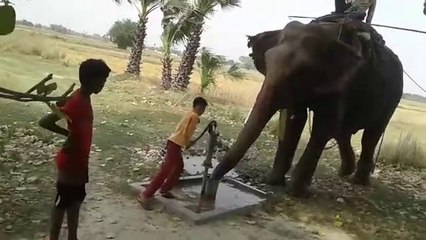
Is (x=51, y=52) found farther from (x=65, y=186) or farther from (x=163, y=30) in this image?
(x=65, y=186)

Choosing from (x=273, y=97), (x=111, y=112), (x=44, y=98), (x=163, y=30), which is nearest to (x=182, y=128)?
(x=273, y=97)

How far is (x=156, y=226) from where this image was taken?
4.83 meters

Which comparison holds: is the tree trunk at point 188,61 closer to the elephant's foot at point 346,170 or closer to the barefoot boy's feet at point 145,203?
the elephant's foot at point 346,170

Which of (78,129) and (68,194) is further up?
(78,129)

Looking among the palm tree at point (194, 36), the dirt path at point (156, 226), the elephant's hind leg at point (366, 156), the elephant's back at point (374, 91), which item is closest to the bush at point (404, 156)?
the elephant's hind leg at point (366, 156)

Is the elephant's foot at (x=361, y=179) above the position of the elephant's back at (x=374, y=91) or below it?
below

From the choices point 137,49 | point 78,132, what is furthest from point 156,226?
point 137,49

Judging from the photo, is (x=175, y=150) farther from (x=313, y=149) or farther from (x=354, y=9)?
(x=354, y=9)

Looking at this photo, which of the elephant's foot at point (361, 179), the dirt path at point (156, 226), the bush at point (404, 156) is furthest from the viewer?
the bush at point (404, 156)

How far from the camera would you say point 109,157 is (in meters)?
7.18

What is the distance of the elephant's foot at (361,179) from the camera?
298 inches

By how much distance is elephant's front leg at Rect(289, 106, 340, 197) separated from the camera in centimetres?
598

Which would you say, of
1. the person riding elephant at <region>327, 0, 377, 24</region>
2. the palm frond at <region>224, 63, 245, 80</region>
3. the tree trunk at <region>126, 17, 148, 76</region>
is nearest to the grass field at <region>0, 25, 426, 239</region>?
the palm frond at <region>224, 63, 245, 80</region>

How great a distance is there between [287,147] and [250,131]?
1.61 metres
